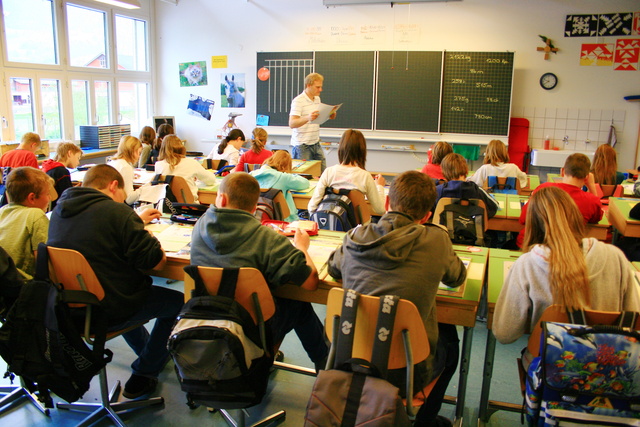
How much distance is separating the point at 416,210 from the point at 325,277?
491 millimetres

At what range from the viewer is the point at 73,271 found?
207cm

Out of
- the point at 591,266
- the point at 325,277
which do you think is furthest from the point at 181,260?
the point at 591,266

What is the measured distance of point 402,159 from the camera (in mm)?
7641

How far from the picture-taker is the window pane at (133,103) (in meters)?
8.22

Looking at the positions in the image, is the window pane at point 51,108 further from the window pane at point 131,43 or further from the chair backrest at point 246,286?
the chair backrest at point 246,286

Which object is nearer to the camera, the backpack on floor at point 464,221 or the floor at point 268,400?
the floor at point 268,400

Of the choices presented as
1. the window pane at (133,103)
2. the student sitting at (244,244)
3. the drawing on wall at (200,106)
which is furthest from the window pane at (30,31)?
the student sitting at (244,244)

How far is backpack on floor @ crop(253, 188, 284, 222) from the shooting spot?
10.2 feet

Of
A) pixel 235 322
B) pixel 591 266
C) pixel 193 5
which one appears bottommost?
pixel 235 322

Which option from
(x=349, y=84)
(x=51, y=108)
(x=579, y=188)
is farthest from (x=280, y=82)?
(x=579, y=188)

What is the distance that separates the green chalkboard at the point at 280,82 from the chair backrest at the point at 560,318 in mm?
6443

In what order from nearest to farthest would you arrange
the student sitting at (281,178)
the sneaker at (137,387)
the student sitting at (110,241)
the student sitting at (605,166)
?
1. the student sitting at (110,241)
2. the sneaker at (137,387)
3. the student sitting at (281,178)
4. the student sitting at (605,166)

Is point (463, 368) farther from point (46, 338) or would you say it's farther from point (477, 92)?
point (477, 92)

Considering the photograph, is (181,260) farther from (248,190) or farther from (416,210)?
(416,210)
